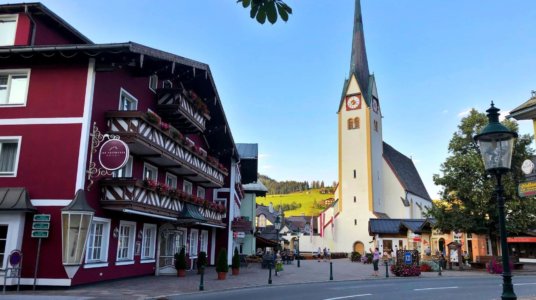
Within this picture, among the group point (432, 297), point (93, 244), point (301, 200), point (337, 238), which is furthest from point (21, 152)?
point (301, 200)

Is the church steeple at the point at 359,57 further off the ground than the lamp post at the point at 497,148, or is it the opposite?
the church steeple at the point at 359,57

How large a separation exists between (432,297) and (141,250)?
510 inches

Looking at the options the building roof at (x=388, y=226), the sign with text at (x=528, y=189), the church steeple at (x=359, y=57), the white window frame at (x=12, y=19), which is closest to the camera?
the sign with text at (x=528, y=189)

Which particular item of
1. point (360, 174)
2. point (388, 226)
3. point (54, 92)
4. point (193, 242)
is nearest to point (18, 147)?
point (54, 92)

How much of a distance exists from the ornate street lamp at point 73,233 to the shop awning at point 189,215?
22.1 feet

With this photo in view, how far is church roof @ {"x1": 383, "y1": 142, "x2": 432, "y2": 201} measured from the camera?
6644cm

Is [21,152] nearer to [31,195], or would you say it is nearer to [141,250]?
[31,195]

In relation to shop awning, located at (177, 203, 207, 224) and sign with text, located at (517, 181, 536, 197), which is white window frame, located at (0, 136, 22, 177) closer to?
shop awning, located at (177, 203, 207, 224)

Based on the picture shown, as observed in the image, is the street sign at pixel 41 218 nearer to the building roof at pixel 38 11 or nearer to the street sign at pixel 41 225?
the street sign at pixel 41 225

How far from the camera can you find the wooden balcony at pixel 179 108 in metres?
23.0

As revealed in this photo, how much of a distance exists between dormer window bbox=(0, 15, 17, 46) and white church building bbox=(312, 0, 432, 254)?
158 feet

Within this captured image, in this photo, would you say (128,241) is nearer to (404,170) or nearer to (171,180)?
(171,180)

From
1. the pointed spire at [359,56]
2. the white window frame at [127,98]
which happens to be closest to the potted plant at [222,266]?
the white window frame at [127,98]

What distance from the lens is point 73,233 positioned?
634 inches
